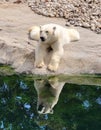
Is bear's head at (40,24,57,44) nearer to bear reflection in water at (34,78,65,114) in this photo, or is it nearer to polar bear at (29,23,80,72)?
polar bear at (29,23,80,72)

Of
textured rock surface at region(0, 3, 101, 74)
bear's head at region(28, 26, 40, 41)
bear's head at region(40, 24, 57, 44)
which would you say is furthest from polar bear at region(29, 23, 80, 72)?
bear's head at region(28, 26, 40, 41)

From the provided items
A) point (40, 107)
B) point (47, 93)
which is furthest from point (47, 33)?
point (40, 107)

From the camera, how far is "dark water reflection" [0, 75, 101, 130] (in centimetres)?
830

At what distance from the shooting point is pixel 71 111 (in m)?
8.90

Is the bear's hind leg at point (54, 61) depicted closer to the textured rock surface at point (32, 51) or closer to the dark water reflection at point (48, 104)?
the textured rock surface at point (32, 51)

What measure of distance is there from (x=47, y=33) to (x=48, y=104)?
54.3 inches

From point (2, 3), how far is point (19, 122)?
6.41 meters

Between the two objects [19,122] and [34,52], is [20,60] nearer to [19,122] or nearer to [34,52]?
[34,52]

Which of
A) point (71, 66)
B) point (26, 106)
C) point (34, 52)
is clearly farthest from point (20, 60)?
point (26, 106)

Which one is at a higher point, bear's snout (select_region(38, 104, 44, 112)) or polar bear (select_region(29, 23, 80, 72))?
polar bear (select_region(29, 23, 80, 72))

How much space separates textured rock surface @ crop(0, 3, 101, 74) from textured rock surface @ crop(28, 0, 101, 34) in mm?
305

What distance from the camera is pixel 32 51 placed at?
10.7 m

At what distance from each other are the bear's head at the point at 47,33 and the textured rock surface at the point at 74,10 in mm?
2217

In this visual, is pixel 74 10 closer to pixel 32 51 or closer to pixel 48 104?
pixel 32 51
